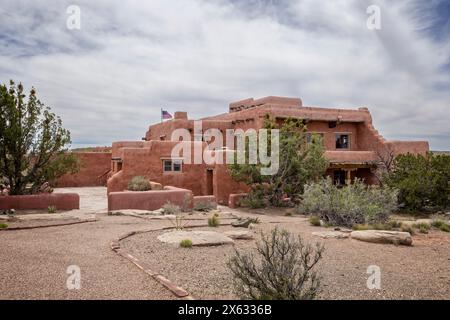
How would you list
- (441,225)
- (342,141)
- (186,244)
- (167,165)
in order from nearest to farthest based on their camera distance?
(186,244) < (441,225) < (167,165) < (342,141)

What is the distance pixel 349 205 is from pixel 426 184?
22.0 ft

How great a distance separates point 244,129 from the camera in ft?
79.3

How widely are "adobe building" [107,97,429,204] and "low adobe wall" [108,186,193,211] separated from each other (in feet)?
11.2

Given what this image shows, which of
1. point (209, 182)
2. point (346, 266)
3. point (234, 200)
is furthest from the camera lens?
point (209, 182)

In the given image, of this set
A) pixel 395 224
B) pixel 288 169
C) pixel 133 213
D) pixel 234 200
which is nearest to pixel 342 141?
pixel 288 169

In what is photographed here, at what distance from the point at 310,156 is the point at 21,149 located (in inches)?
522

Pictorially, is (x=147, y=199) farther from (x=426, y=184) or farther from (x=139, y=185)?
(x=426, y=184)

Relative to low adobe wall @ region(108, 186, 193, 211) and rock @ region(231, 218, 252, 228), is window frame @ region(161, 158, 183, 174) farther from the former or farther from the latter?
rock @ region(231, 218, 252, 228)

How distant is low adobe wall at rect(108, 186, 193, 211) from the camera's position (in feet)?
50.0

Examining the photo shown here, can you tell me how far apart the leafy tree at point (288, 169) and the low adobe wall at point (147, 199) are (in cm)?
294

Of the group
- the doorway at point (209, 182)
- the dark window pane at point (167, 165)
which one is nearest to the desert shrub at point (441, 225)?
the doorway at point (209, 182)

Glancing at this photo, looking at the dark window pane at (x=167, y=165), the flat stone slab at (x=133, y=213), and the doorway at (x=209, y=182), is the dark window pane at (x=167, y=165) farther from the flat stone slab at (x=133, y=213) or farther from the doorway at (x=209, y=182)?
the flat stone slab at (x=133, y=213)

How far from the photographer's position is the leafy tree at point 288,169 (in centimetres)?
1780

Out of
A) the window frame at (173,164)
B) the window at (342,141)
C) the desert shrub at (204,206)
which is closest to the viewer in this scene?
the desert shrub at (204,206)
